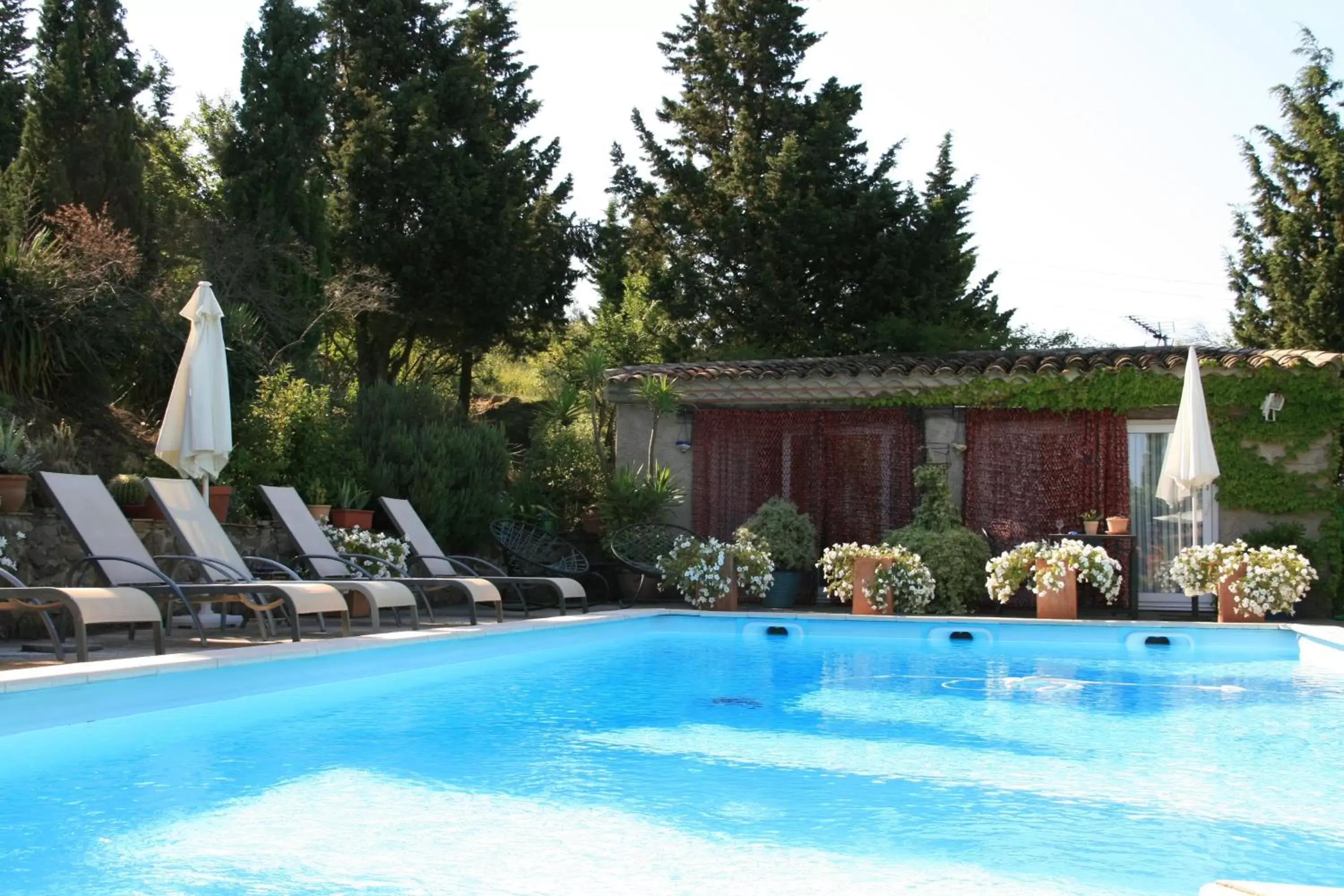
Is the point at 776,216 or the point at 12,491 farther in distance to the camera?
the point at 776,216

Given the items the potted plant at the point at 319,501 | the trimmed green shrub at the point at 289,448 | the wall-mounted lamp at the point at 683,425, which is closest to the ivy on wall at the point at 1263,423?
the wall-mounted lamp at the point at 683,425

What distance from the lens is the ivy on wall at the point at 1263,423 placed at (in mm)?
13094

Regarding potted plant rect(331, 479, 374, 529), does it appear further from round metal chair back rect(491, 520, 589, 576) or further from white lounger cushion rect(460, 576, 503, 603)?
white lounger cushion rect(460, 576, 503, 603)

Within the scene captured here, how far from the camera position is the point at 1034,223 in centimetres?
2505

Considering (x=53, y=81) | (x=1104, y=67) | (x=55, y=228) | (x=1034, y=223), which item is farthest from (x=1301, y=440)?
(x=53, y=81)

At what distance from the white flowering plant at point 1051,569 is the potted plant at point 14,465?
340 inches

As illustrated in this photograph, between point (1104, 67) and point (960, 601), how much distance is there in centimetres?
736

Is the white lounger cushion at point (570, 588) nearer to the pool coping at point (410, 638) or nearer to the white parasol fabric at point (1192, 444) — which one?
the pool coping at point (410, 638)

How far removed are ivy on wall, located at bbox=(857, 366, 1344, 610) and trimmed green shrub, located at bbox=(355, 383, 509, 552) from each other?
6.30 metres

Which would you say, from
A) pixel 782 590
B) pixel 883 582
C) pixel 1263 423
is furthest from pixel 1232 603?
pixel 782 590

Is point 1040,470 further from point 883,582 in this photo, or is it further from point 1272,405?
point 883,582

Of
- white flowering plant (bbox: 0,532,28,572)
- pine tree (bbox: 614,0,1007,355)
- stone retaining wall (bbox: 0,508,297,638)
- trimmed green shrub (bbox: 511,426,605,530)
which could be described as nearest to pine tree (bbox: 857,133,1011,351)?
pine tree (bbox: 614,0,1007,355)

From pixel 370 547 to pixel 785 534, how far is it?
494 cm

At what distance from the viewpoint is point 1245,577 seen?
11.8 m
